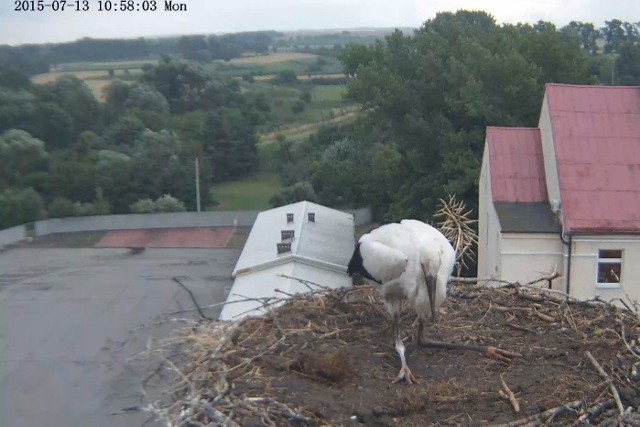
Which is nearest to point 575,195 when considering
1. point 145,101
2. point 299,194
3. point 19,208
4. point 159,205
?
point 299,194

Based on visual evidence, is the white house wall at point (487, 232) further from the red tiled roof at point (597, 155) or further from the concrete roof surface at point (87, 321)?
the concrete roof surface at point (87, 321)

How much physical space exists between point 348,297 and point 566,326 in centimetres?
163

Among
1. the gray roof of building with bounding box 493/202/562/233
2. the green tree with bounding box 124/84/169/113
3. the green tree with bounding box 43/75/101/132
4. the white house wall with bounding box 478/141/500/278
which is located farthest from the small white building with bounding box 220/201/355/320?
the green tree with bounding box 124/84/169/113

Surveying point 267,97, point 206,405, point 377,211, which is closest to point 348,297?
point 206,405

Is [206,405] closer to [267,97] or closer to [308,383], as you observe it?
[308,383]

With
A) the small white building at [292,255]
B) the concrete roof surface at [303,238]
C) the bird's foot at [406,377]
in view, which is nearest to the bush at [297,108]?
the concrete roof surface at [303,238]

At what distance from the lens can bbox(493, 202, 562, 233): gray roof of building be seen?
1199 cm

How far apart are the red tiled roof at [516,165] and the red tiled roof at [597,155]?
718 millimetres

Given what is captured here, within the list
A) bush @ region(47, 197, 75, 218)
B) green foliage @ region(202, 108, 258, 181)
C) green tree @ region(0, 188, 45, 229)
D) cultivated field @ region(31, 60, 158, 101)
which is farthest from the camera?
cultivated field @ region(31, 60, 158, 101)

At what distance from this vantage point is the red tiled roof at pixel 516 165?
12508 mm

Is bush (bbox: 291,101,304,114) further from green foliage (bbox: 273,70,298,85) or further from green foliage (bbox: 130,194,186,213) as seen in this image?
green foliage (bbox: 130,194,186,213)

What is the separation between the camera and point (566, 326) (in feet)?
20.4

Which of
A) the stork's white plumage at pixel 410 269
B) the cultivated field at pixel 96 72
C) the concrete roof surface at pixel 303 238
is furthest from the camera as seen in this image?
the cultivated field at pixel 96 72

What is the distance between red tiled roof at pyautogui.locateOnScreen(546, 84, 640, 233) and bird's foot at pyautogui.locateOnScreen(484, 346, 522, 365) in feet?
20.3
